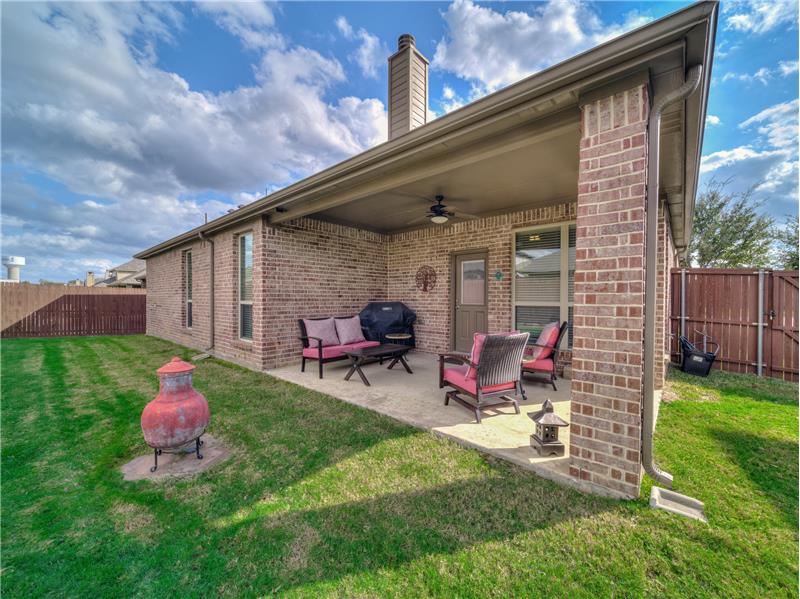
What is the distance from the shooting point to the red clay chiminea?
2.39 meters

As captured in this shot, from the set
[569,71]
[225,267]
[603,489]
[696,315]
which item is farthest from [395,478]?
[696,315]

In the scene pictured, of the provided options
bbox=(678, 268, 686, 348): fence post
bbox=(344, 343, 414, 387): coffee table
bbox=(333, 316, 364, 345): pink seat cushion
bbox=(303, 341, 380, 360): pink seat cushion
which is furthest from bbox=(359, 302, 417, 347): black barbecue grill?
bbox=(678, 268, 686, 348): fence post

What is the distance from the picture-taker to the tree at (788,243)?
12.2 m

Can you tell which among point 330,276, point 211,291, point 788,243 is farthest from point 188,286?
point 788,243

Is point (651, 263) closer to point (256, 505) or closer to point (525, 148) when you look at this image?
point (525, 148)

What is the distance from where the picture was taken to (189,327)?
8.60 meters

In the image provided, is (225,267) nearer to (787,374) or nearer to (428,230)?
(428,230)

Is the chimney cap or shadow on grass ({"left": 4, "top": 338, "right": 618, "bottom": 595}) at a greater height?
the chimney cap

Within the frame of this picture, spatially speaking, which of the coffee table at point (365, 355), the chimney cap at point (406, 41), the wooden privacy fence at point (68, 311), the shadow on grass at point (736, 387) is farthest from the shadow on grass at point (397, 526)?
the wooden privacy fence at point (68, 311)

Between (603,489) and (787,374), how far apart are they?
607 centimetres

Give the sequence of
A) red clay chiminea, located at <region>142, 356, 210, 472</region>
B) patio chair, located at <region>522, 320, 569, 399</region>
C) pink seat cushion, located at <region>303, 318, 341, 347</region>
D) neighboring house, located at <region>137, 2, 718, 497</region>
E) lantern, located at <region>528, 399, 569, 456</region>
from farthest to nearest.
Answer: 1. pink seat cushion, located at <region>303, 318, 341, 347</region>
2. patio chair, located at <region>522, 320, 569, 399</region>
3. lantern, located at <region>528, 399, 569, 456</region>
4. red clay chiminea, located at <region>142, 356, 210, 472</region>
5. neighboring house, located at <region>137, 2, 718, 497</region>

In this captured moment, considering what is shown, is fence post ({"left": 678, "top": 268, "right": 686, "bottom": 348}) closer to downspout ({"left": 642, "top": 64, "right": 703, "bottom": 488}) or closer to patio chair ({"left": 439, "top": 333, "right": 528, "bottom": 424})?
patio chair ({"left": 439, "top": 333, "right": 528, "bottom": 424})

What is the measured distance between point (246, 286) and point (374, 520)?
560 centimetres

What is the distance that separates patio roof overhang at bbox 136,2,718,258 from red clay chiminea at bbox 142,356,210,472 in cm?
284
